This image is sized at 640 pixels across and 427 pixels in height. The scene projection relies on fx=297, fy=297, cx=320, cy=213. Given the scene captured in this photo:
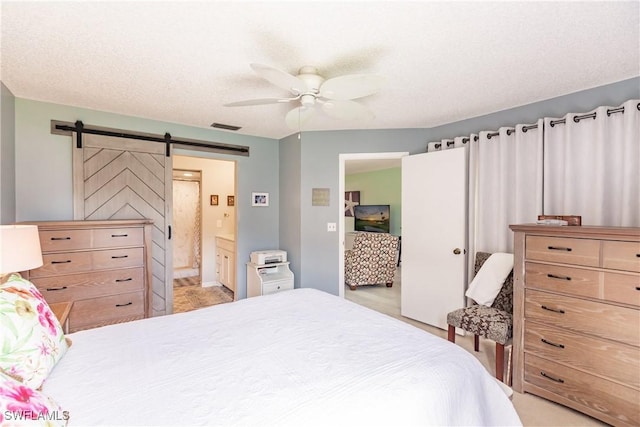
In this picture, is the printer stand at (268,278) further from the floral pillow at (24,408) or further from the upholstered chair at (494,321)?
the floral pillow at (24,408)

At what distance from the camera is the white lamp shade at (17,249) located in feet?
5.12

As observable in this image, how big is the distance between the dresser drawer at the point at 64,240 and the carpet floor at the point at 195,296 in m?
1.69

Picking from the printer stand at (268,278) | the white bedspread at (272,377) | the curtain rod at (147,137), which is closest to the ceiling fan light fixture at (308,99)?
the white bedspread at (272,377)

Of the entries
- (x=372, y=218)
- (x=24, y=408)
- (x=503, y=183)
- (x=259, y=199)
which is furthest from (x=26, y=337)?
(x=372, y=218)

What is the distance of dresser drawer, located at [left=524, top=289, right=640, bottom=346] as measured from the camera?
68.4 inches

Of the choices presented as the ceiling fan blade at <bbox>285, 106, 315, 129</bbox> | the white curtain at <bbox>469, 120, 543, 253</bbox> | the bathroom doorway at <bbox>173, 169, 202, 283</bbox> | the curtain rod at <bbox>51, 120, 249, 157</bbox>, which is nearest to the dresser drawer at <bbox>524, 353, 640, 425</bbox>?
the white curtain at <bbox>469, 120, 543, 253</bbox>

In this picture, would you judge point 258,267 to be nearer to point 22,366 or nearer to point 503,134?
point 22,366

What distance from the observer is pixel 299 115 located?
2.26 metres

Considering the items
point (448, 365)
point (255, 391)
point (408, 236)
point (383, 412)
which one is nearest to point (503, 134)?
point (408, 236)

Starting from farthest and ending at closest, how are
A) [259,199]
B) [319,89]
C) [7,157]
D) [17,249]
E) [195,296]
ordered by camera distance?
[195,296], [259,199], [7,157], [319,89], [17,249]

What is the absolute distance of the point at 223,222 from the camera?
213 inches

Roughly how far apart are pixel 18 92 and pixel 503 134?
4.49 m

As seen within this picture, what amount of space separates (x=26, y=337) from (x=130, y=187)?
8.48 ft

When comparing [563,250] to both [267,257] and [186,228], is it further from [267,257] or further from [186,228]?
[186,228]
